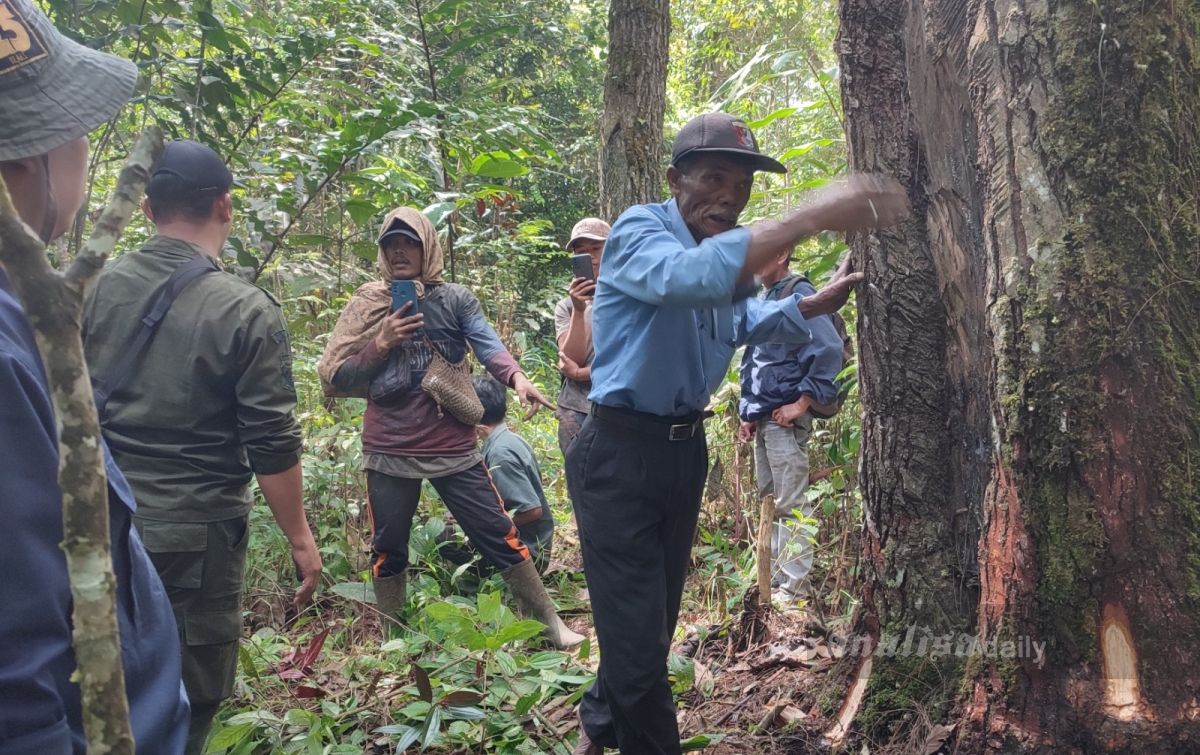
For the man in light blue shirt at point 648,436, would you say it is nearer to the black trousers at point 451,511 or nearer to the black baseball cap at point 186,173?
the black baseball cap at point 186,173

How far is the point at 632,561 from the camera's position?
248cm

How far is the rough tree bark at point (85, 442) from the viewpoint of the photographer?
803mm

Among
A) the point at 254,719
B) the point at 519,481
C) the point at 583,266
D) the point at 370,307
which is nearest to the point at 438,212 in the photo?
the point at 370,307

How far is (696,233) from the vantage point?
2561 millimetres

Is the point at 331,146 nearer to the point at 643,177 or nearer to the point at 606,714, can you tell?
the point at 643,177

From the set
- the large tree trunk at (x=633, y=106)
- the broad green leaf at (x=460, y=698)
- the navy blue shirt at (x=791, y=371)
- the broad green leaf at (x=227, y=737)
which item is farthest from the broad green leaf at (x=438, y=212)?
the broad green leaf at (x=227, y=737)

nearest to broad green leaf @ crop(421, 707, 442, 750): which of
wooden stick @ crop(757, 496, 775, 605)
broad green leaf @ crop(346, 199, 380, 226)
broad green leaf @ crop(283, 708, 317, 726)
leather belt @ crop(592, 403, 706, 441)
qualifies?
broad green leaf @ crop(283, 708, 317, 726)

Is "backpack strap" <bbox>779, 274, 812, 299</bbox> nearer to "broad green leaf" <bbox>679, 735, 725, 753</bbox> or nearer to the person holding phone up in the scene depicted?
the person holding phone up

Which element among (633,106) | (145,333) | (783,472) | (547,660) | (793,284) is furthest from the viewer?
(633,106)

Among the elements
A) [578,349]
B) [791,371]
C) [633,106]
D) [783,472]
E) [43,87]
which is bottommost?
[783,472]

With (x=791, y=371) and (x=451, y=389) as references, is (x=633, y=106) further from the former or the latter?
(x=451, y=389)

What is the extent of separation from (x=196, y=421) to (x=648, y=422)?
1402mm

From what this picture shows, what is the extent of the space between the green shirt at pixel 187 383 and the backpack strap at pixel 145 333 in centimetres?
2

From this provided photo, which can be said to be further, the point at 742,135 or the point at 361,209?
the point at 361,209
